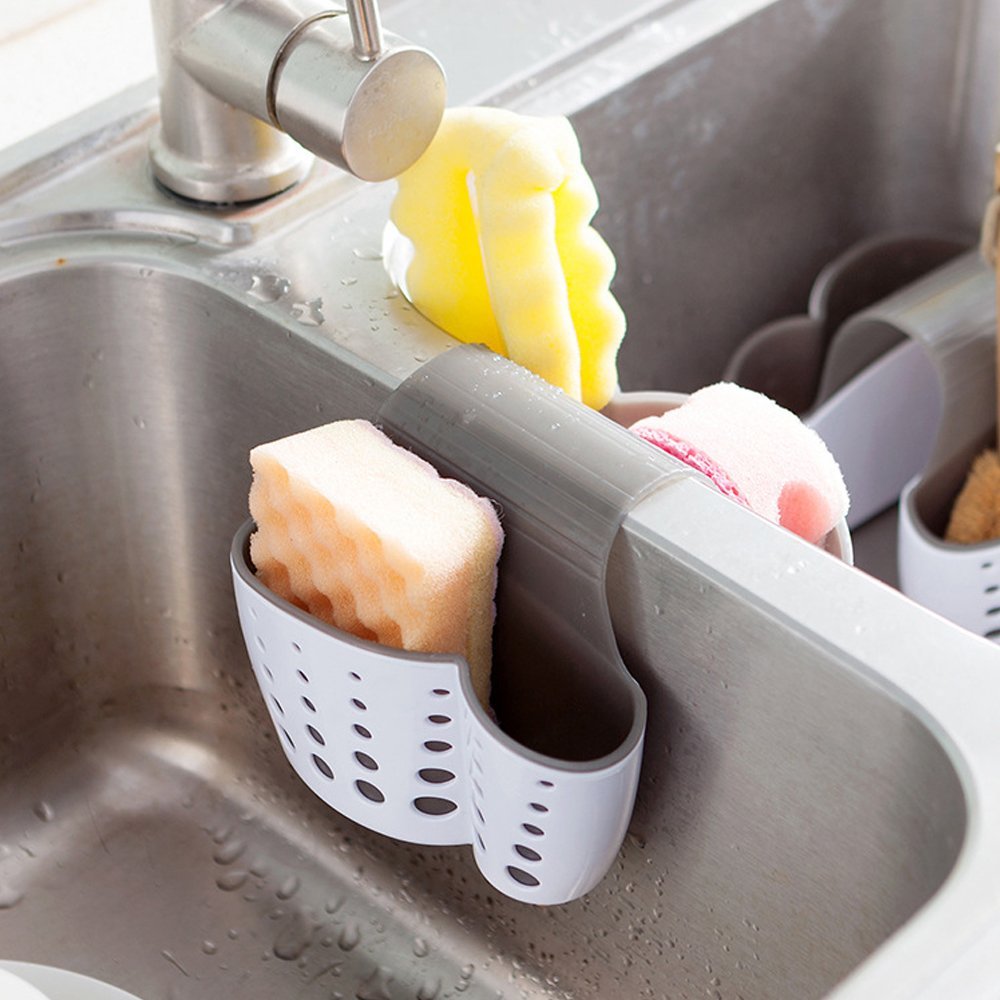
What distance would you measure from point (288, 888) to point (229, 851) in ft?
0.15

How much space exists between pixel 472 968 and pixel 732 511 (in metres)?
0.32

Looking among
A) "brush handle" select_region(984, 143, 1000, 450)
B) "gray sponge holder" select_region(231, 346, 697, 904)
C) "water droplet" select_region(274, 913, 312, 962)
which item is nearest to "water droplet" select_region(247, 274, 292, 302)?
"gray sponge holder" select_region(231, 346, 697, 904)

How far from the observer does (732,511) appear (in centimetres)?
64

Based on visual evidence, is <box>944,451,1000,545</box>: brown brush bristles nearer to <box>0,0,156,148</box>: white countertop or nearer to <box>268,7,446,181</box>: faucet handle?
<box>268,7,446,181</box>: faucet handle

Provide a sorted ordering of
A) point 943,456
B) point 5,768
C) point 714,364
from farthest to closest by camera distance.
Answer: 1. point 714,364
2. point 943,456
3. point 5,768

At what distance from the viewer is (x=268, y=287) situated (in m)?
0.79

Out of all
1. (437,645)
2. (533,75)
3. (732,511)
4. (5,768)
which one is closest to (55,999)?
(5,768)

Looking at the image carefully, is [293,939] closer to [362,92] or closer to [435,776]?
[435,776]

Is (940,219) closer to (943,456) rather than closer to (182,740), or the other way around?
(943,456)

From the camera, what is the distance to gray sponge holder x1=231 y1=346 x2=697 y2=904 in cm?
63

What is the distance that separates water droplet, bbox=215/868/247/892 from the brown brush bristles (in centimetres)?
49

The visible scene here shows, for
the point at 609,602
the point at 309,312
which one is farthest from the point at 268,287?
the point at 609,602

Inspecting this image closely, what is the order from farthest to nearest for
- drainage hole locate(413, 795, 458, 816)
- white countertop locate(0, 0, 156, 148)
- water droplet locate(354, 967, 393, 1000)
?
white countertop locate(0, 0, 156, 148), water droplet locate(354, 967, 393, 1000), drainage hole locate(413, 795, 458, 816)

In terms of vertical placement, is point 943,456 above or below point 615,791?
below
